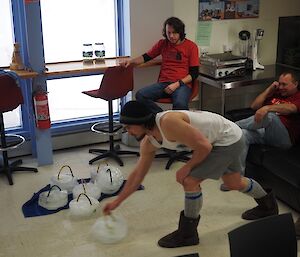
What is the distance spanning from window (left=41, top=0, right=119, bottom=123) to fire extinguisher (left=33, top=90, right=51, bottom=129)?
1.83 ft

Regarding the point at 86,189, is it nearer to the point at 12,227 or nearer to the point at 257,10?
the point at 12,227

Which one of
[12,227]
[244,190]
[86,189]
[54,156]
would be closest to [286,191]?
[244,190]

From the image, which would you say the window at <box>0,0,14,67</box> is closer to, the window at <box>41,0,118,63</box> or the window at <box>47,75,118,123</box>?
the window at <box>41,0,118,63</box>

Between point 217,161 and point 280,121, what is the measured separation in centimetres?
104

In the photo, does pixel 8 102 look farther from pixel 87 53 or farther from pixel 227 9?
pixel 227 9

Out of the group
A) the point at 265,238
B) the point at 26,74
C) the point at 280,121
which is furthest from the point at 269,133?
the point at 26,74

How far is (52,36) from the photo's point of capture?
166 inches

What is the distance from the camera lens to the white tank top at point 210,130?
7.91ft

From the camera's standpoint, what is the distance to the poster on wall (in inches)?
178

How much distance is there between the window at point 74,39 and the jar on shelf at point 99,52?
0.12 m

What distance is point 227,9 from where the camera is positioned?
182 inches

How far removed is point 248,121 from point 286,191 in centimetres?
64

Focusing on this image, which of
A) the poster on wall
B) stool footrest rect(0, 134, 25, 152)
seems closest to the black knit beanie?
stool footrest rect(0, 134, 25, 152)

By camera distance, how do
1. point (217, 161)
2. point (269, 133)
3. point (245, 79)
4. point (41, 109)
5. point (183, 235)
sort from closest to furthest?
point (217, 161), point (183, 235), point (269, 133), point (41, 109), point (245, 79)
